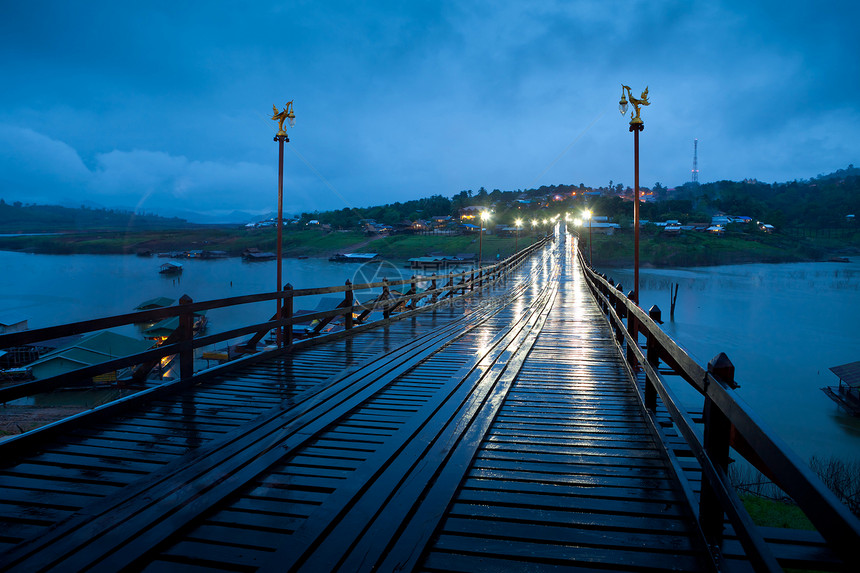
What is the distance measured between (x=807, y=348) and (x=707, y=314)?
1169cm

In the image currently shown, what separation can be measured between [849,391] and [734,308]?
27.2 m

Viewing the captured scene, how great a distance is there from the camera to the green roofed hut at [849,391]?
69.8ft

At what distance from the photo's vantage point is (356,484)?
342 centimetres

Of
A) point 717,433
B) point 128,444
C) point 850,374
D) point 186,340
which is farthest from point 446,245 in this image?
point 717,433

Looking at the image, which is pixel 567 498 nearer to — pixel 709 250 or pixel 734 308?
pixel 734 308

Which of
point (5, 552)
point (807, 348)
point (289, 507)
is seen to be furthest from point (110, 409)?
point (807, 348)

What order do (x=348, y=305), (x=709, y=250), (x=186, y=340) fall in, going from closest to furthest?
1. (x=186, y=340)
2. (x=348, y=305)
3. (x=709, y=250)

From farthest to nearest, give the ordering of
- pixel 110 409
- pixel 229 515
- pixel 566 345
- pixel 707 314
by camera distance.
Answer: pixel 707 314 < pixel 566 345 < pixel 110 409 < pixel 229 515

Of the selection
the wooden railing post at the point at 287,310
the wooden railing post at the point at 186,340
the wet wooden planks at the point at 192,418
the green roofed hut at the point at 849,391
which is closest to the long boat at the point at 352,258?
the green roofed hut at the point at 849,391

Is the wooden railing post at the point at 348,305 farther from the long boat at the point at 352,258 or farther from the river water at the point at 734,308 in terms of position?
the long boat at the point at 352,258

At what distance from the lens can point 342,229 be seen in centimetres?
14225

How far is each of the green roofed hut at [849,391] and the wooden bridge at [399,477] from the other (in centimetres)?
2214

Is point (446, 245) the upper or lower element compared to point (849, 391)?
upper

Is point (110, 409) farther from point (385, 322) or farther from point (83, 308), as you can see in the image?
point (83, 308)
